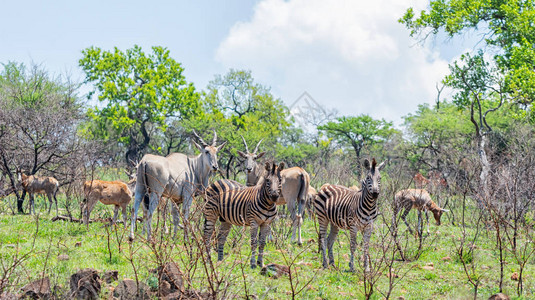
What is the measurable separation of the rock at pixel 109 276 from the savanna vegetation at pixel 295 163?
68 mm

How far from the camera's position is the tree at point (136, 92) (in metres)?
37.2

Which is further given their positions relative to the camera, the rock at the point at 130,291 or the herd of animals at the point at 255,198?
the herd of animals at the point at 255,198

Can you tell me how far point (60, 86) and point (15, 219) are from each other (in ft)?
60.9

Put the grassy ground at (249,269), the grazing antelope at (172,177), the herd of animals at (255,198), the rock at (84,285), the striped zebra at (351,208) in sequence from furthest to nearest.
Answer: the grazing antelope at (172,177), the striped zebra at (351,208), the herd of animals at (255,198), the grassy ground at (249,269), the rock at (84,285)

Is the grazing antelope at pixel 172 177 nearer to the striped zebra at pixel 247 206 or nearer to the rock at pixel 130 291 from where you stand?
the striped zebra at pixel 247 206

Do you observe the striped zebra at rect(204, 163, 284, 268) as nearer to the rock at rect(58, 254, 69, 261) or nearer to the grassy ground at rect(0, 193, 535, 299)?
the grassy ground at rect(0, 193, 535, 299)

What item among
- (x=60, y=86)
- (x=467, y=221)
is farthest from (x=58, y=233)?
(x=60, y=86)

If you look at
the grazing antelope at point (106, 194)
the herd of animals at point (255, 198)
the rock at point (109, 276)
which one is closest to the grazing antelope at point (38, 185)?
the grazing antelope at point (106, 194)

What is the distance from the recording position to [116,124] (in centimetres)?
3688

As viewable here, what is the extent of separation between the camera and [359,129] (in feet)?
127

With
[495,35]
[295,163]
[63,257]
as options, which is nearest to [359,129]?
[295,163]

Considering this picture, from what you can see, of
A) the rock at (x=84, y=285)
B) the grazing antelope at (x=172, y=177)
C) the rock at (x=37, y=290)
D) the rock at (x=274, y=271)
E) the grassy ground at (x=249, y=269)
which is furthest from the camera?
the grazing antelope at (x=172, y=177)

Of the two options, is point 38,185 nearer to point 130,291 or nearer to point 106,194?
point 106,194

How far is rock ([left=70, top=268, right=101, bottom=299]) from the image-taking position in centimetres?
603
